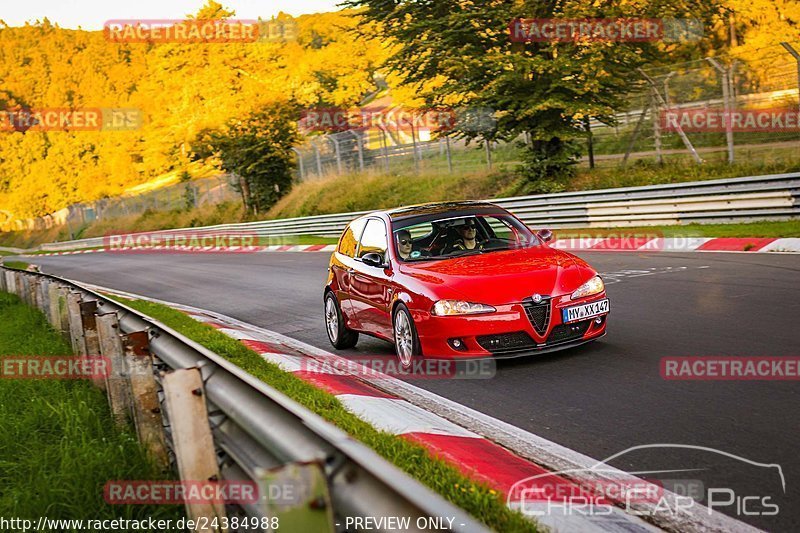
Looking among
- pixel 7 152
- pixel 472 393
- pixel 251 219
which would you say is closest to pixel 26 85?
pixel 7 152

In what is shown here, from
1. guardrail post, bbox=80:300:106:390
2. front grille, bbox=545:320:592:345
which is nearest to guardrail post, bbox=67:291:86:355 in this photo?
guardrail post, bbox=80:300:106:390

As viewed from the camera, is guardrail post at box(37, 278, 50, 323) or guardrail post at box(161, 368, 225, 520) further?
guardrail post at box(37, 278, 50, 323)

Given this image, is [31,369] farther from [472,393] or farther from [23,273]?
[23,273]

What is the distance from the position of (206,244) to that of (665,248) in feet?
97.6

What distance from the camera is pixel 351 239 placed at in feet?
34.4

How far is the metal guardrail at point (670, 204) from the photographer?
16172 millimetres

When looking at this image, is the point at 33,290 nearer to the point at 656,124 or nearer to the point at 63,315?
the point at 63,315

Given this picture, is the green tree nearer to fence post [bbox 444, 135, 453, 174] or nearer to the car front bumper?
fence post [bbox 444, 135, 453, 174]

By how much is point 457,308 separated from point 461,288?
8.1 inches

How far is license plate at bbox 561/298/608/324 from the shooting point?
7.89 metres

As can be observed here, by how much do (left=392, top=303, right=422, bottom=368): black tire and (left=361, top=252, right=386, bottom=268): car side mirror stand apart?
0.66m

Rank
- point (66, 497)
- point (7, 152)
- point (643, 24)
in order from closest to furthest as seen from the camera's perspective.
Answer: point (66, 497) < point (643, 24) < point (7, 152)

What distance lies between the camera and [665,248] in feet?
54.6

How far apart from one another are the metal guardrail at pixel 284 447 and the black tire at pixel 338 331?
15.8 feet
